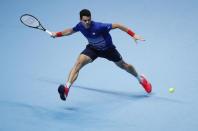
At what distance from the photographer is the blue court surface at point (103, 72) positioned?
7293 mm

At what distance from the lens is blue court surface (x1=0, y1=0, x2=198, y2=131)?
7293mm

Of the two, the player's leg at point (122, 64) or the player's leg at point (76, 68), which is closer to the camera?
the player's leg at point (76, 68)

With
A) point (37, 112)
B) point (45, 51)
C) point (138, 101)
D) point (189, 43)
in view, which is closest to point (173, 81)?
point (138, 101)

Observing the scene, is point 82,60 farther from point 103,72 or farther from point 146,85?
point 103,72

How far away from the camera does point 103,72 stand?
9.09 metres

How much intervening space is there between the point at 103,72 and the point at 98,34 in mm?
1658

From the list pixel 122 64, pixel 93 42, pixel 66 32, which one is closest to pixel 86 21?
pixel 93 42

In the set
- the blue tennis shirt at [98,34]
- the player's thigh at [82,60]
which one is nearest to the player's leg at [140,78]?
the blue tennis shirt at [98,34]

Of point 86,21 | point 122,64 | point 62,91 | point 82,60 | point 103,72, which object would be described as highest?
point 86,21

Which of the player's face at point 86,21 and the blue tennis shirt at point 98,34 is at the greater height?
the player's face at point 86,21

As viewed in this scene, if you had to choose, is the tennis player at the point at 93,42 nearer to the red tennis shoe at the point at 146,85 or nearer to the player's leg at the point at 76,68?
the player's leg at the point at 76,68

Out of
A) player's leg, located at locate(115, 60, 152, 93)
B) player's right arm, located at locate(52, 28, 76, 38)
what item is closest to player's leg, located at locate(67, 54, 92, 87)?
player's right arm, located at locate(52, 28, 76, 38)

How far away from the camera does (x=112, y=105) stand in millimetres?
7836

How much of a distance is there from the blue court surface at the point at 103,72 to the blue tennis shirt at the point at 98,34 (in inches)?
38.3
